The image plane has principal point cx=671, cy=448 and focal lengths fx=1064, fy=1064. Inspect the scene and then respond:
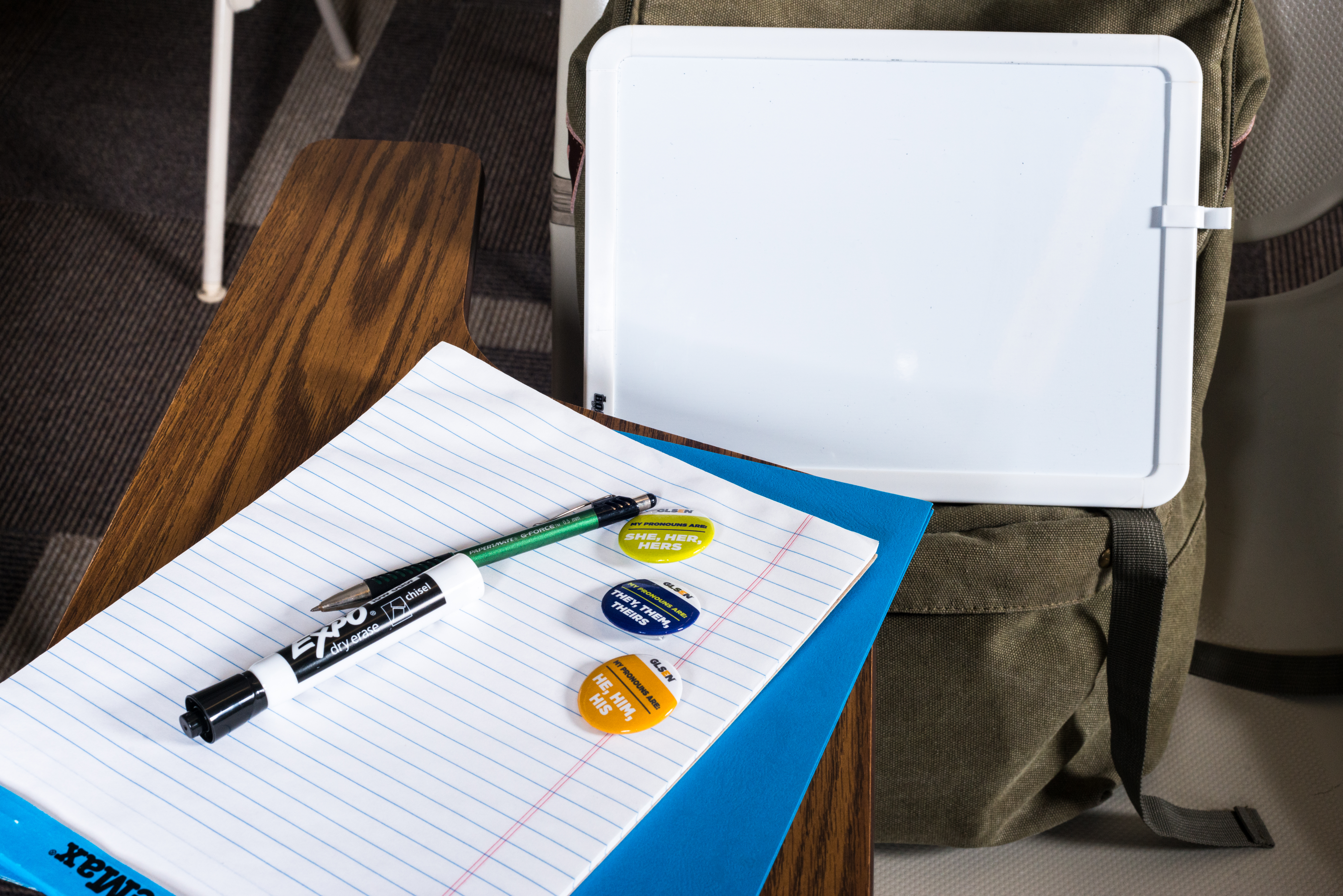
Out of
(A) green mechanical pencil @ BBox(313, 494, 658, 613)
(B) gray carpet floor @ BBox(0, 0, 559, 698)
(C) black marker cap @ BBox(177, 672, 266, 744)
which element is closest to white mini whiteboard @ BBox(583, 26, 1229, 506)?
(A) green mechanical pencil @ BBox(313, 494, 658, 613)

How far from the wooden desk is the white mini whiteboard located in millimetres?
109

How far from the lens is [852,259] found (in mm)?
672

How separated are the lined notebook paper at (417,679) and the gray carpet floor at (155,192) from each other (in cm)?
93

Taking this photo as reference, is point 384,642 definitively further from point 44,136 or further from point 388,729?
point 44,136

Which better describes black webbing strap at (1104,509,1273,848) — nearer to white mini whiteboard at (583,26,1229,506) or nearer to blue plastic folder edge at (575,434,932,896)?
white mini whiteboard at (583,26,1229,506)

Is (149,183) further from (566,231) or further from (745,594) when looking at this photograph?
(745,594)

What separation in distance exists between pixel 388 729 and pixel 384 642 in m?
0.03

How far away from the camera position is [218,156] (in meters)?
1.50

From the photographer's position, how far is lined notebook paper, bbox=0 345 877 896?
366 millimetres

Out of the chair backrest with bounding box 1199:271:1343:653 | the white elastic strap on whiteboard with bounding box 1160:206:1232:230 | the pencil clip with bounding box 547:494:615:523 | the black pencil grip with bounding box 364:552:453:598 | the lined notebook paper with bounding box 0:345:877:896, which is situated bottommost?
the chair backrest with bounding box 1199:271:1343:653

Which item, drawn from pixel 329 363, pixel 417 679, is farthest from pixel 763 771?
pixel 329 363

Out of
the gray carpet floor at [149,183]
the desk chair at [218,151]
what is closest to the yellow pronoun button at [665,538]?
the gray carpet floor at [149,183]

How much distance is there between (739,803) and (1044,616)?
1.36 ft

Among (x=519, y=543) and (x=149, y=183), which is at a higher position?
(x=519, y=543)
